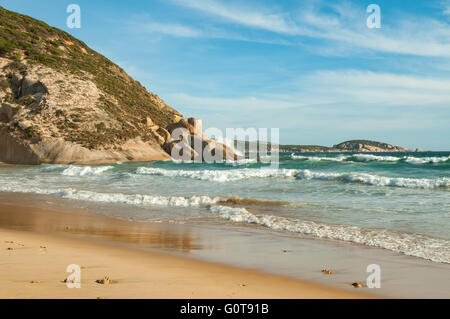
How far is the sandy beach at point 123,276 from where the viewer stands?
13.8 feet

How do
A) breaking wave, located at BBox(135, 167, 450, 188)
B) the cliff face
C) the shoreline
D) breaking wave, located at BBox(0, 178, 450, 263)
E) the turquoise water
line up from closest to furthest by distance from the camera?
the shoreline < breaking wave, located at BBox(0, 178, 450, 263) < the turquoise water < breaking wave, located at BBox(135, 167, 450, 188) < the cliff face

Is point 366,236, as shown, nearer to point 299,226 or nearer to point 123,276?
point 299,226

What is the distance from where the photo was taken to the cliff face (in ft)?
133

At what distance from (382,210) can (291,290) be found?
25.0 ft

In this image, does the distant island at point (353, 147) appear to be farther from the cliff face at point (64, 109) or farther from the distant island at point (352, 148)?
the cliff face at point (64, 109)

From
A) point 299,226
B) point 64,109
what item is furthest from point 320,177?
point 64,109

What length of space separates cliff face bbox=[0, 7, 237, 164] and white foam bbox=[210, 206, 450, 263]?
34.1 metres

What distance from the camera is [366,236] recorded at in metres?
7.95

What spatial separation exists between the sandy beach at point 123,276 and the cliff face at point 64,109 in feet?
116

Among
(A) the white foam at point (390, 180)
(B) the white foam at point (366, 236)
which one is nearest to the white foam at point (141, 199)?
(B) the white foam at point (366, 236)

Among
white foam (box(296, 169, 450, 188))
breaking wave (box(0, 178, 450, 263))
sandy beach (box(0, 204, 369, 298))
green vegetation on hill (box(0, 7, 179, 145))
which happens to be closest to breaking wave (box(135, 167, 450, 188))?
white foam (box(296, 169, 450, 188))

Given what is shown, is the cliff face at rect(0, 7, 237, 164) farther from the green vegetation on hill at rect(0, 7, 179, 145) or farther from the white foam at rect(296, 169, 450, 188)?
the white foam at rect(296, 169, 450, 188)
